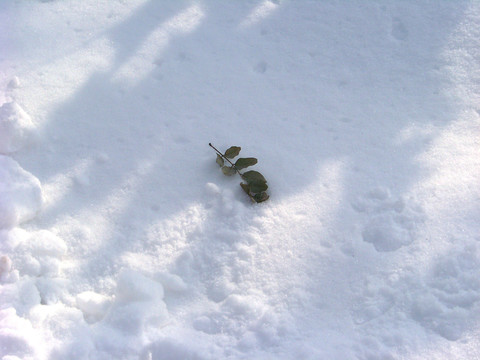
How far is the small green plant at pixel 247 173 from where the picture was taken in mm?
2059

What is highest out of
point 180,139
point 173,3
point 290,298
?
point 173,3

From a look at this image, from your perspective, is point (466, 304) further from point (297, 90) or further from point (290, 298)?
point (297, 90)

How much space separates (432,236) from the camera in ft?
6.41

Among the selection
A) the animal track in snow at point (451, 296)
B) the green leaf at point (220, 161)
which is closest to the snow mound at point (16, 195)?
the green leaf at point (220, 161)

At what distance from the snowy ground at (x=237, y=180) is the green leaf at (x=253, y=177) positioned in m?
0.06

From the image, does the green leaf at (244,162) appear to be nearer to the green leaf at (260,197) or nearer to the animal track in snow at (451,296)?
the green leaf at (260,197)

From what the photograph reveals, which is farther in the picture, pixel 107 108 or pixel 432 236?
pixel 107 108

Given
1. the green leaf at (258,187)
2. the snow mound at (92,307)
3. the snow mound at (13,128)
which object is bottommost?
the snow mound at (92,307)

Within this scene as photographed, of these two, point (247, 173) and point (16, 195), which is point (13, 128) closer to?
point (16, 195)

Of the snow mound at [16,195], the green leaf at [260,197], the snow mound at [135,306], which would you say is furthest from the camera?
the green leaf at [260,197]

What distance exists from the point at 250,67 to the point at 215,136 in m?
0.45

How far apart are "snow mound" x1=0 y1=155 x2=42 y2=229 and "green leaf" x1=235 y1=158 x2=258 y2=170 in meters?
0.73

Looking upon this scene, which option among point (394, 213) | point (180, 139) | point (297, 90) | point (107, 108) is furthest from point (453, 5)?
point (107, 108)

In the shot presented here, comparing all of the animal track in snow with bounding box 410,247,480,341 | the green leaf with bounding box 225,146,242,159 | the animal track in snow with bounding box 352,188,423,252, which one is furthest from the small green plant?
the animal track in snow with bounding box 410,247,480,341
